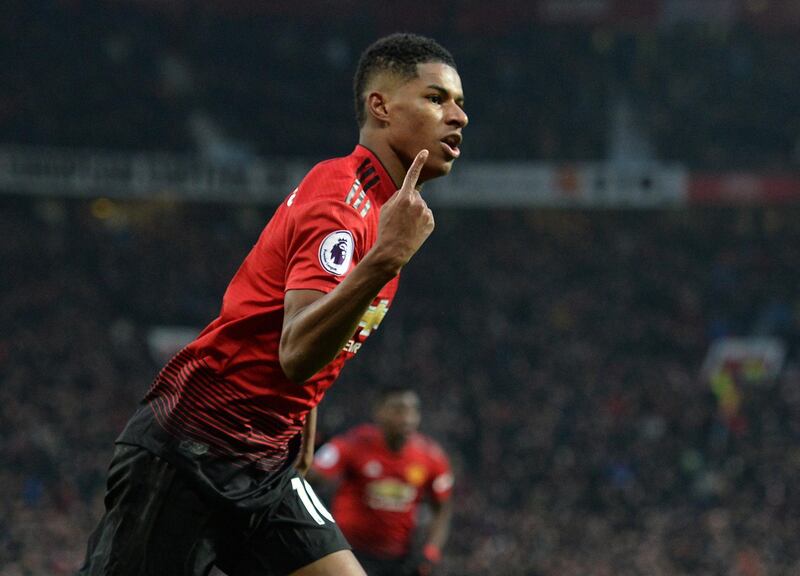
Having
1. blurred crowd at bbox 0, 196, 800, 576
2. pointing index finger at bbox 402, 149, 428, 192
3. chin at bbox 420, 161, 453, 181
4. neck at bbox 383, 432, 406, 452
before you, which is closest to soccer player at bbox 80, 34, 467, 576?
chin at bbox 420, 161, 453, 181

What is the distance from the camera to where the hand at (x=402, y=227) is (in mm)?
2689

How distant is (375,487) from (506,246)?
2083 cm

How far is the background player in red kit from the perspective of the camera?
7.53 metres

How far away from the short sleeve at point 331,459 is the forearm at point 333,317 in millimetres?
4828

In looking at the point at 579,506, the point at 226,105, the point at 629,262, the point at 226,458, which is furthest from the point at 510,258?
the point at 226,458

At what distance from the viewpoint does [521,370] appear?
22.8 metres

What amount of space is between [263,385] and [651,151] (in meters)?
26.5

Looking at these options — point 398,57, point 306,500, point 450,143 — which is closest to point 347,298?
point 450,143

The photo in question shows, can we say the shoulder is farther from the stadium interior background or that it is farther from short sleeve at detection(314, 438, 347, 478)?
the stadium interior background

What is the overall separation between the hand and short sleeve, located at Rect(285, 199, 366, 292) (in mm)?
150

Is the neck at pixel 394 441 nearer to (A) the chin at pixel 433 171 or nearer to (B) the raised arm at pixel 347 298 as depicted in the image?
(A) the chin at pixel 433 171

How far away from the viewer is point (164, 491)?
3.26m

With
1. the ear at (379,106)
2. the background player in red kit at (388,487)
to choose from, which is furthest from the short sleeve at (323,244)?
the background player in red kit at (388,487)

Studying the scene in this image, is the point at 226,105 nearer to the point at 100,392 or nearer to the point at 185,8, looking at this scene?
the point at 185,8
